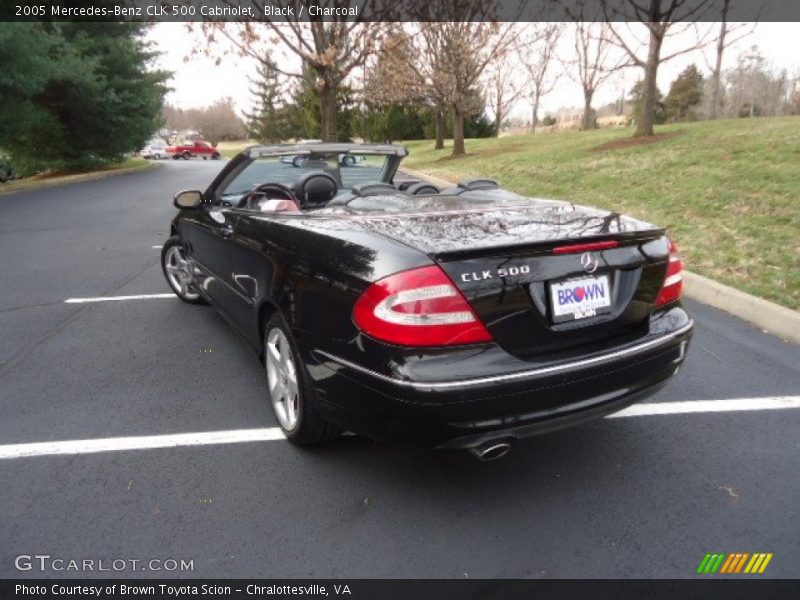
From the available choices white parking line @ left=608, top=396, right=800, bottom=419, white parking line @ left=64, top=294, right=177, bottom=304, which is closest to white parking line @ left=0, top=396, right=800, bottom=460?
white parking line @ left=608, top=396, right=800, bottom=419

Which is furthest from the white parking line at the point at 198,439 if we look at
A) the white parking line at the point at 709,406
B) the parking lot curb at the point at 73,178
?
the parking lot curb at the point at 73,178

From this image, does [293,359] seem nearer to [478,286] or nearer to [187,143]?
[478,286]

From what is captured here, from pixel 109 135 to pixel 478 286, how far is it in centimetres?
2842

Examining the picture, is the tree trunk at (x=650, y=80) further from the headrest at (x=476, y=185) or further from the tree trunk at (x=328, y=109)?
the headrest at (x=476, y=185)

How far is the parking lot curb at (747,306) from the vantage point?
4.17 m

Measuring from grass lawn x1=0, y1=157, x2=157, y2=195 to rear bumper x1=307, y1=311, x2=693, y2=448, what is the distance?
18.7m

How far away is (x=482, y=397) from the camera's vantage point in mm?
2039

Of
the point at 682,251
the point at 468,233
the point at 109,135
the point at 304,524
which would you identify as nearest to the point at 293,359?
the point at 304,524

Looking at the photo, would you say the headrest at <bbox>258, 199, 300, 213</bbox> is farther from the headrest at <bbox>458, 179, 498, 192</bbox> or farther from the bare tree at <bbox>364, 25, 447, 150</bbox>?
the bare tree at <bbox>364, 25, 447, 150</bbox>

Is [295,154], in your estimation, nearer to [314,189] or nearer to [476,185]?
[314,189]

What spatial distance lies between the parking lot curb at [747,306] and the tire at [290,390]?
3.53 metres

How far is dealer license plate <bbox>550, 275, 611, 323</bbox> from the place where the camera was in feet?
7.19

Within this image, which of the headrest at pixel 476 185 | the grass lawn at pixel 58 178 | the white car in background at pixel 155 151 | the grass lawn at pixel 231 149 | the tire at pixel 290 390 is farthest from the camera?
the grass lawn at pixel 231 149

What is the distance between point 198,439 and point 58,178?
23411 mm
